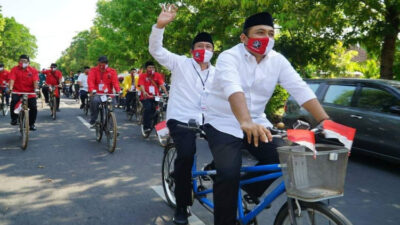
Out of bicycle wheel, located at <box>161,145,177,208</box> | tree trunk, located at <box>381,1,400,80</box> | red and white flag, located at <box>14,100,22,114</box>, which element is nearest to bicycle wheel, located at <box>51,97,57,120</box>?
red and white flag, located at <box>14,100,22,114</box>

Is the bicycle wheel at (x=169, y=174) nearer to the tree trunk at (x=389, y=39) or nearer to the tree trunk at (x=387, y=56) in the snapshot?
the tree trunk at (x=389, y=39)

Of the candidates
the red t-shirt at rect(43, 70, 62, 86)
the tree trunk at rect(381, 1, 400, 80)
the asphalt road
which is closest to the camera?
the asphalt road

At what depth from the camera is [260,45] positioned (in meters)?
2.72

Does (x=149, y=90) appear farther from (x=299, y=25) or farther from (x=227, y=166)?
(x=227, y=166)

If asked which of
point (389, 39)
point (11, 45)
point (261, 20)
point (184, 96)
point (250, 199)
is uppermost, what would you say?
point (11, 45)

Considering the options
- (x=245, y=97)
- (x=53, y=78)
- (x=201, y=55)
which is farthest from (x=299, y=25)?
(x=53, y=78)

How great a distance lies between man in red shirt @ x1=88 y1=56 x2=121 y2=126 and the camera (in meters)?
8.55

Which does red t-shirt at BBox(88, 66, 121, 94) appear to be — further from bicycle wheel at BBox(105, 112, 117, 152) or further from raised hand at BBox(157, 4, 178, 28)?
raised hand at BBox(157, 4, 178, 28)

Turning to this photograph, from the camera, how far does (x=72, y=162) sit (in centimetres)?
657

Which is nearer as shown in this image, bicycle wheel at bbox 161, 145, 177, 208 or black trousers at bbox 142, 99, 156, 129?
bicycle wheel at bbox 161, 145, 177, 208

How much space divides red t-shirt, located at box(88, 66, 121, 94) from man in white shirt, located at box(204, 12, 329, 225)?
614 cm

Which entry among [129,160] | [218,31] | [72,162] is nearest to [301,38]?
[218,31]

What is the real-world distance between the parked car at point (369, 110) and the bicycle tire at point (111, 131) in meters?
4.02

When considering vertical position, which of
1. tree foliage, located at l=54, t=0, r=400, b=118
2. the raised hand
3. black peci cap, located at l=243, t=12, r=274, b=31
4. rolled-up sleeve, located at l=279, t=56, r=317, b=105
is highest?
tree foliage, located at l=54, t=0, r=400, b=118
